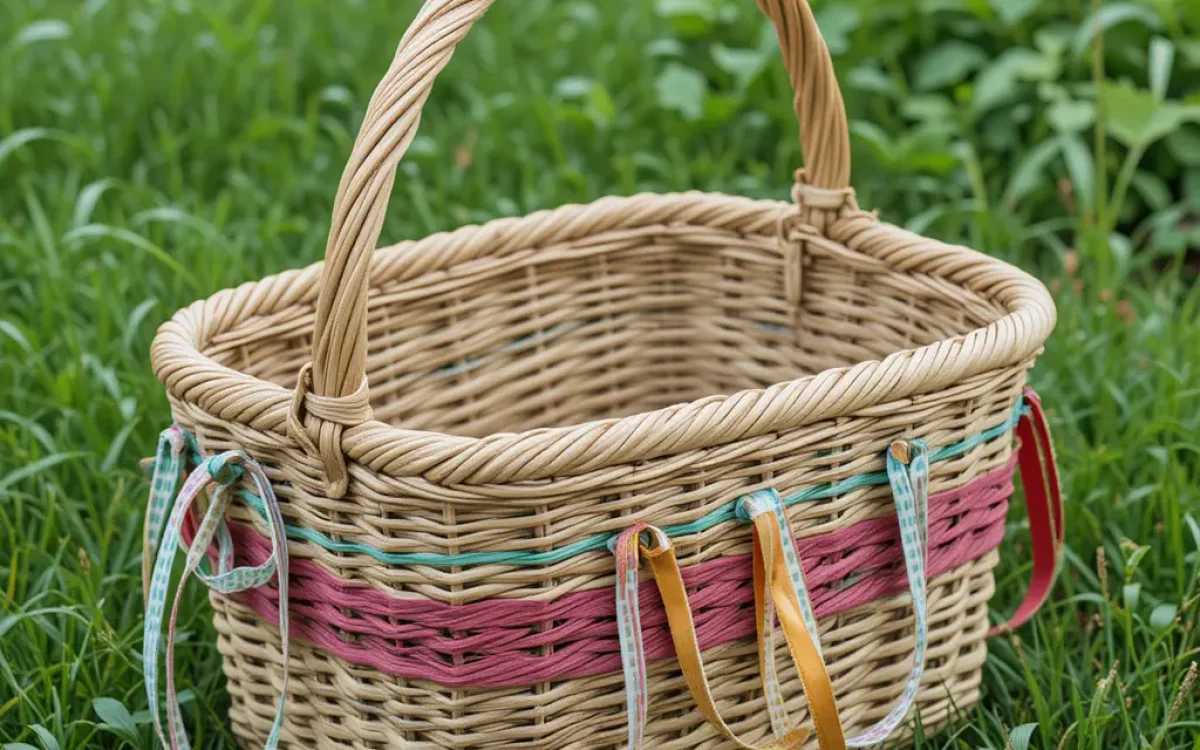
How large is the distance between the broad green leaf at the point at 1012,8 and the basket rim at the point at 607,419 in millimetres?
1041

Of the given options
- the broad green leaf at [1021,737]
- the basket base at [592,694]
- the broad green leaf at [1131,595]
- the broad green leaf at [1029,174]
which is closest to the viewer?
the basket base at [592,694]

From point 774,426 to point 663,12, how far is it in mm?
1661

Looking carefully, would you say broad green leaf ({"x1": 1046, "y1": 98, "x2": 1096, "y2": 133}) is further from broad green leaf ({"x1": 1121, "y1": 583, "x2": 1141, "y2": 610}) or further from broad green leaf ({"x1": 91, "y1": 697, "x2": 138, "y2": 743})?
broad green leaf ({"x1": 91, "y1": 697, "x2": 138, "y2": 743})

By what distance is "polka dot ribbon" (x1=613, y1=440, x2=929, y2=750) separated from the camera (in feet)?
3.55

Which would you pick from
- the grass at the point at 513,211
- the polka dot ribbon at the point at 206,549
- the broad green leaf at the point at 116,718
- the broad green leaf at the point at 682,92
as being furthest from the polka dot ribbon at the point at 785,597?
the broad green leaf at the point at 682,92

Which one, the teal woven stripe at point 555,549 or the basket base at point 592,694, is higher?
the teal woven stripe at point 555,549

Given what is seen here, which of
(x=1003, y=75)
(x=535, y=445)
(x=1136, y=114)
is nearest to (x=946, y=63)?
(x=1003, y=75)

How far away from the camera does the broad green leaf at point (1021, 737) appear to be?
124cm

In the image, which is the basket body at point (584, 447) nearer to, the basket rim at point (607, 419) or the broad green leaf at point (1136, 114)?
the basket rim at point (607, 419)

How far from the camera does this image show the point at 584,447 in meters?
1.02

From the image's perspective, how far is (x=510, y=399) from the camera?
161 cm

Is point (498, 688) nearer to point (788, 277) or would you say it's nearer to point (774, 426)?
point (774, 426)

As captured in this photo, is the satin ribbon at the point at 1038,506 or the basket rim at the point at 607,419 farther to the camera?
the satin ribbon at the point at 1038,506

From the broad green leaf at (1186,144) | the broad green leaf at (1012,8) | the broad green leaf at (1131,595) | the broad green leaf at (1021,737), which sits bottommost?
the broad green leaf at (1021,737)
